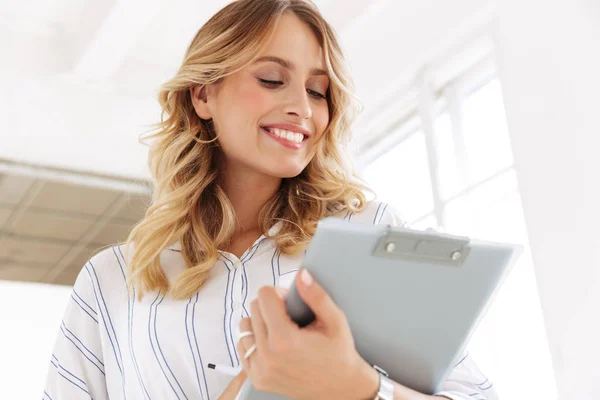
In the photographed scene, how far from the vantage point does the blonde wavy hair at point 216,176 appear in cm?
137

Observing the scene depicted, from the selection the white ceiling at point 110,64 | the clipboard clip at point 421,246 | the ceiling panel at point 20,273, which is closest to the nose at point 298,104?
the clipboard clip at point 421,246

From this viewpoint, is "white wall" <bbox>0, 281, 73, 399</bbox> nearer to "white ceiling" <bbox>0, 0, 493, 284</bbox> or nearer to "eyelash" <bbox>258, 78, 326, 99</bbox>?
"white ceiling" <bbox>0, 0, 493, 284</bbox>

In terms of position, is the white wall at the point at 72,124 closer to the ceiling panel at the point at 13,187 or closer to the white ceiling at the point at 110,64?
the white ceiling at the point at 110,64

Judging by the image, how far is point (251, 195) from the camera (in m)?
1.48

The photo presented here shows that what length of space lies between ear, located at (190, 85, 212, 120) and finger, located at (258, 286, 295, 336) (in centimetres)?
84

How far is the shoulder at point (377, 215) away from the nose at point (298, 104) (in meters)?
0.19

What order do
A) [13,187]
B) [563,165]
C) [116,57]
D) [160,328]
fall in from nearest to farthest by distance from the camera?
[160,328]
[563,165]
[116,57]
[13,187]

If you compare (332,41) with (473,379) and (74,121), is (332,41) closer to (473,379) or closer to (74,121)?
(473,379)

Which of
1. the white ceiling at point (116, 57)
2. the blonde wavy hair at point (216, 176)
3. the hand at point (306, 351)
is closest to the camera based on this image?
the hand at point (306, 351)

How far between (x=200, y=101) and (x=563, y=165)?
214 centimetres

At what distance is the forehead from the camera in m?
1.46

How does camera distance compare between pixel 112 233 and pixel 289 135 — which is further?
pixel 112 233

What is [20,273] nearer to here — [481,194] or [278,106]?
[481,194]

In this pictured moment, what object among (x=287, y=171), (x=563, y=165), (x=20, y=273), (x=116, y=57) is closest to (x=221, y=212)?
(x=287, y=171)
